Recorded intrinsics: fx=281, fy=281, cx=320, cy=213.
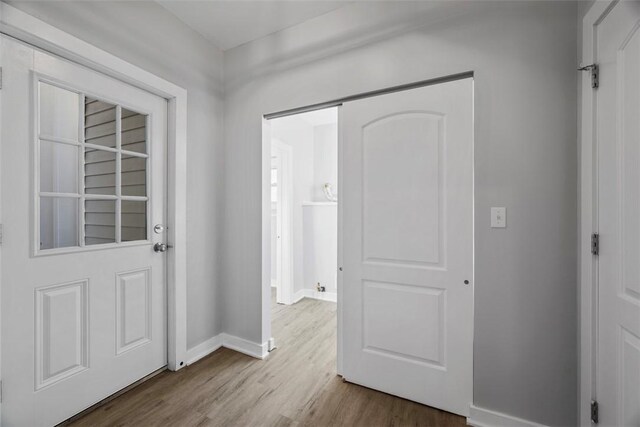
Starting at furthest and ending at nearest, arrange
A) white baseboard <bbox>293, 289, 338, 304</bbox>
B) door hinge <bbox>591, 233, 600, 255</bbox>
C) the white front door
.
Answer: white baseboard <bbox>293, 289, 338, 304</bbox>, the white front door, door hinge <bbox>591, 233, 600, 255</bbox>

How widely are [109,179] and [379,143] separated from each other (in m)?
1.73

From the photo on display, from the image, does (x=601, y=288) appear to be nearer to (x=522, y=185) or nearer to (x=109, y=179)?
(x=522, y=185)

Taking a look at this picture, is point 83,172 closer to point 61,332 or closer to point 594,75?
point 61,332

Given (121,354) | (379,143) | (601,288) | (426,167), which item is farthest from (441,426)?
(121,354)

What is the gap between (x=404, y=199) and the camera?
1.75m

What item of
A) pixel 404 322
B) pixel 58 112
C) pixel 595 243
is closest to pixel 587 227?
pixel 595 243

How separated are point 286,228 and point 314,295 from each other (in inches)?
40.1

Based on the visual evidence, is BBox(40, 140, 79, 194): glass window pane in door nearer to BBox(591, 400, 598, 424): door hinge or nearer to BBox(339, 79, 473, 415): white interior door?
BBox(339, 79, 473, 415): white interior door

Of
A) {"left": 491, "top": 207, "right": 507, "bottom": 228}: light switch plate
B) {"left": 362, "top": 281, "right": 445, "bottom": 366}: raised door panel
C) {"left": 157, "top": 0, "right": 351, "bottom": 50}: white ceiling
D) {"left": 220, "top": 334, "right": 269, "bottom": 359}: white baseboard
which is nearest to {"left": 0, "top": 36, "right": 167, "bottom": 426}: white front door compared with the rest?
{"left": 220, "top": 334, "right": 269, "bottom": 359}: white baseboard

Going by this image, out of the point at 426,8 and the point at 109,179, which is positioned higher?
the point at 426,8

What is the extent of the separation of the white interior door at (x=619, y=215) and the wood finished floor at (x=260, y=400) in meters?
0.77

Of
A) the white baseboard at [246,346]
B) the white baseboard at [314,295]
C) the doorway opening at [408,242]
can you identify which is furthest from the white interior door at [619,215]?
the white baseboard at [314,295]

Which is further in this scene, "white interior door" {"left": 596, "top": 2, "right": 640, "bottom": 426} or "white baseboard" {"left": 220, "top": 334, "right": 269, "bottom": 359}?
"white baseboard" {"left": 220, "top": 334, "right": 269, "bottom": 359}

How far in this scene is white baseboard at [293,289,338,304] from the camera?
3704 millimetres
